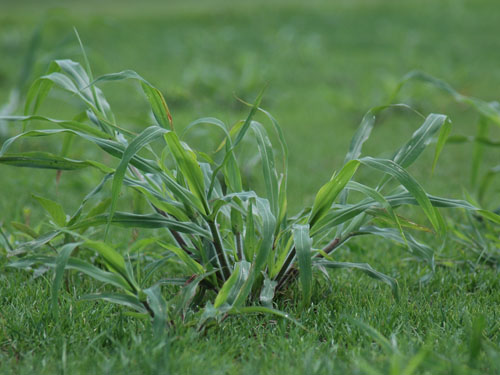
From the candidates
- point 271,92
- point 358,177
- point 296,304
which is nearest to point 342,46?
point 271,92

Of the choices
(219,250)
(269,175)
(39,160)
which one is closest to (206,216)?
(219,250)

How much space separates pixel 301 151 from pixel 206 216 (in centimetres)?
297

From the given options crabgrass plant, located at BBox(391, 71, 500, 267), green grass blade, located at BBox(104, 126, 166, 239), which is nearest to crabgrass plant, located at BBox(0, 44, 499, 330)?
green grass blade, located at BBox(104, 126, 166, 239)

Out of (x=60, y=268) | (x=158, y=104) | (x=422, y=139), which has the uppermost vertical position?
(x=158, y=104)

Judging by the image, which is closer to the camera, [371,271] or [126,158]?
[126,158]

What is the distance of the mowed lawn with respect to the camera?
145 centimetres

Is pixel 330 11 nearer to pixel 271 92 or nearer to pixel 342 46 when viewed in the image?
pixel 342 46

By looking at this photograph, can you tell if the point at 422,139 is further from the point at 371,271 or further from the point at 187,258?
the point at 187,258

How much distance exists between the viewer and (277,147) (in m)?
4.74

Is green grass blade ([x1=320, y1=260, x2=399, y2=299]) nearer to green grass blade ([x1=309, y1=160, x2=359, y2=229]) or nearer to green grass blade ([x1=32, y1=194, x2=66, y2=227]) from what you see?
green grass blade ([x1=309, y1=160, x2=359, y2=229])

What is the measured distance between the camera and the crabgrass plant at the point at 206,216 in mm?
1537

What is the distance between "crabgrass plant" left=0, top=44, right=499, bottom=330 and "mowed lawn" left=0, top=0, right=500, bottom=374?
0.11 metres

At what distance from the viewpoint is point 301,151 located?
14.9 ft

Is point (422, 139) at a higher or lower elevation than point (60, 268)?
higher
